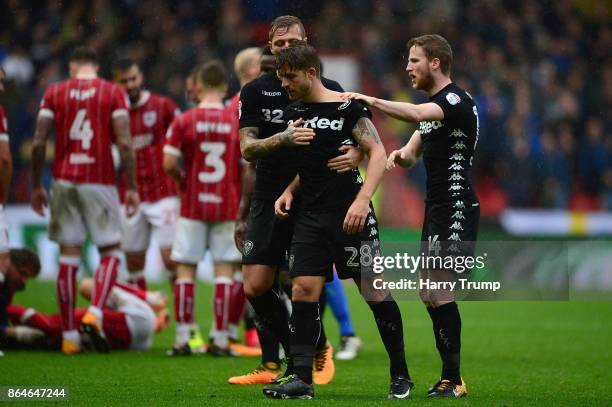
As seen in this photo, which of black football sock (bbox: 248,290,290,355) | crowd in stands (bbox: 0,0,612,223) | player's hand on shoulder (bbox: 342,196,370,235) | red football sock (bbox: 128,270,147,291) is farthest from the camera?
crowd in stands (bbox: 0,0,612,223)

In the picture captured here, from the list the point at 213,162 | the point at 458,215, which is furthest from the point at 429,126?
the point at 213,162

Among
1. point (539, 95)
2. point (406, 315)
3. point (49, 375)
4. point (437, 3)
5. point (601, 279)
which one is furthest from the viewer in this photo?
point (437, 3)

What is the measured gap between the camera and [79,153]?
30.1 ft

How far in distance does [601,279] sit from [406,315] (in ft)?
12.6

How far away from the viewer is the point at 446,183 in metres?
6.71

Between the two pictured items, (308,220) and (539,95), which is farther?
(539,95)

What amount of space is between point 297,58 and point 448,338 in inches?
73.3

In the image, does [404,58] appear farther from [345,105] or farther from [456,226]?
[345,105]

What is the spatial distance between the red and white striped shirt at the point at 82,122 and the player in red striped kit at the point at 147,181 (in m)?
1.12

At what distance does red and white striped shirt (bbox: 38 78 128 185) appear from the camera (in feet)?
30.1

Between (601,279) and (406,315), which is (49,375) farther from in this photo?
(601,279)

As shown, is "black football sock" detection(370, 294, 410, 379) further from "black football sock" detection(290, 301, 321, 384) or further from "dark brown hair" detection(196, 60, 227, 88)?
"dark brown hair" detection(196, 60, 227, 88)

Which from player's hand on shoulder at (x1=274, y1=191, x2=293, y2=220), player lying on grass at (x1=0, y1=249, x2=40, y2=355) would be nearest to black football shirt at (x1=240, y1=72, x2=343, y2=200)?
player's hand on shoulder at (x1=274, y1=191, x2=293, y2=220)

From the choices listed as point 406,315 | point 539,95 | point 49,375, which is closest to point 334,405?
point 49,375
